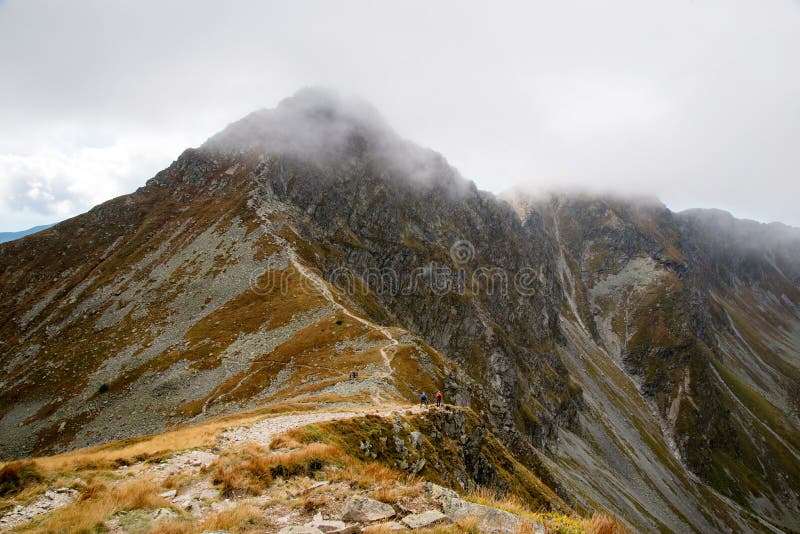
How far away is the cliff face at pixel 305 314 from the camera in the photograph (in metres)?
59.0

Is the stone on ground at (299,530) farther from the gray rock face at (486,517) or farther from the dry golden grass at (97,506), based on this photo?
the dry golden grass at (97,506)

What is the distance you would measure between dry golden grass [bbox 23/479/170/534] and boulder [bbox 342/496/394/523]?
19.0 ft

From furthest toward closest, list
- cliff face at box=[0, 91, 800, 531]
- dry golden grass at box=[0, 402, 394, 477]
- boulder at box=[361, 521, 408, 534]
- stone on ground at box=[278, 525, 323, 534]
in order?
cliff face at box=[0, 91, 800, 531] < dry golden grass at box=[0, 402, 394, 477] < stone on ground at box=[278, 525, 323, 534] < boulder at box=[361, 521, 408, 534]

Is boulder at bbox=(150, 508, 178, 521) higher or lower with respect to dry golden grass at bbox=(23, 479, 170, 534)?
lower

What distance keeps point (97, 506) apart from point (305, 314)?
59.5 metres

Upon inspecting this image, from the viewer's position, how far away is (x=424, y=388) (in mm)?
51031

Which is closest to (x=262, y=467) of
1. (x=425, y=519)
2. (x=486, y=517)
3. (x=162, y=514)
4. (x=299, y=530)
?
(x=162, y=514)

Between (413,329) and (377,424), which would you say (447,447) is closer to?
(377,424)

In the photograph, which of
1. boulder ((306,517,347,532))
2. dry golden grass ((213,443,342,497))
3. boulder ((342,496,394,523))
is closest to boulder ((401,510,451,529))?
boulder ((342,496,394,523))

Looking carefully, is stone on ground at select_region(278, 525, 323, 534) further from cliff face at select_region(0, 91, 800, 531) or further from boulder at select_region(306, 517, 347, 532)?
cliff face at select_region(0, 91, 800, 531)

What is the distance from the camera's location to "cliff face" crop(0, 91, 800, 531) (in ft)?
193

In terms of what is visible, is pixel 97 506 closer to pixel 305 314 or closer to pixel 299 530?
pixel 299 530

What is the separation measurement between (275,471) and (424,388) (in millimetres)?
36773

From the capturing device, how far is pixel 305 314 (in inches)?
2790
